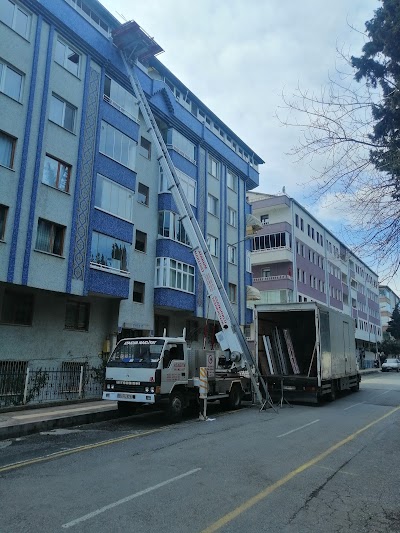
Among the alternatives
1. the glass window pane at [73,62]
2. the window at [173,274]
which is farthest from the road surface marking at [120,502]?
the glass window pane at [73,62]

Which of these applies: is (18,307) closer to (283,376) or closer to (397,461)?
(283,376)

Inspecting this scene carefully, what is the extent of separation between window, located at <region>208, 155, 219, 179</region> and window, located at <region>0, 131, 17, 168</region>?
1600cm

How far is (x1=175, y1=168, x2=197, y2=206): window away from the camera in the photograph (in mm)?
A: 26766

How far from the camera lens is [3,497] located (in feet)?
18.4

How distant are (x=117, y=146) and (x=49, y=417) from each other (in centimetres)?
1405

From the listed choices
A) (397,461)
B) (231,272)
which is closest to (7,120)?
(397,461)

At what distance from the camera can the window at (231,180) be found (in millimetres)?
32875

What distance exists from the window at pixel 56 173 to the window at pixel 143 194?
18.4 feet

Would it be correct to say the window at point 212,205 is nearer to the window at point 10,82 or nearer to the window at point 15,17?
the window at point 10,82

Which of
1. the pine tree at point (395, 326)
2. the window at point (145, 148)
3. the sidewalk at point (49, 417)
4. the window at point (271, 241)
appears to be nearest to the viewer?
the sidewalk at point (49, 417)

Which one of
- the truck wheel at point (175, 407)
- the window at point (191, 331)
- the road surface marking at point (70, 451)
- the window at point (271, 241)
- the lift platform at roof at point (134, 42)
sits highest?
the lift platform at roof at point (134, 42)

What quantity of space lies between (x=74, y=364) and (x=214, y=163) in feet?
60.5

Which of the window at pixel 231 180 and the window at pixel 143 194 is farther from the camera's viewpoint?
the window at pixel 231 180

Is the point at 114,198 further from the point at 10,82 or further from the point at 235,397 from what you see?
the point at 235,397
